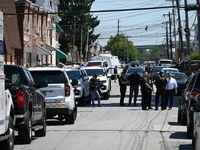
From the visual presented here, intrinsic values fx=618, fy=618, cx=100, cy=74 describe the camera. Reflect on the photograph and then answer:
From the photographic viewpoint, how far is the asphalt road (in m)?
14.5

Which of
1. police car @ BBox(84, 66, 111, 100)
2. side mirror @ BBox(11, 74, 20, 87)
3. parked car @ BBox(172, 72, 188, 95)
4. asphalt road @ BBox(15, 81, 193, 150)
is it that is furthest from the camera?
parked car @ BBox(172, 72, 188, 95)

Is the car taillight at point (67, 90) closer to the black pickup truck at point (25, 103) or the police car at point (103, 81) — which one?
the black pickup truck at point (25, 103)

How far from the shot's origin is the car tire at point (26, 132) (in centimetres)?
1419

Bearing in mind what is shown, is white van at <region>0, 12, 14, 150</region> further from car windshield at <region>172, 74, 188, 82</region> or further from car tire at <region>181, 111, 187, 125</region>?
car windshield at <region>172, 74, 188, 82</region>

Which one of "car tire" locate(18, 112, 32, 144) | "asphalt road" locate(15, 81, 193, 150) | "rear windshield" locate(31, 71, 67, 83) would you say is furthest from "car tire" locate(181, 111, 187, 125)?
"car tire" locate(18, 112, 32, 144)

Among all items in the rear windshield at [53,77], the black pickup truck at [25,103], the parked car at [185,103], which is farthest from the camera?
the rear windshield at [53,77]

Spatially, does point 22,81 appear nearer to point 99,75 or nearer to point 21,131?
point 21,131

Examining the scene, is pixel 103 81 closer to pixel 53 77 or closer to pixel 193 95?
pixel 53 77

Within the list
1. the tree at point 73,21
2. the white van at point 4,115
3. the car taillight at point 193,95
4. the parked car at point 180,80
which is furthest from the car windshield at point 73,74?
Result: the tree at point 73,21

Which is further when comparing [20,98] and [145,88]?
[145,88]

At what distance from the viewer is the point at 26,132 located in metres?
14.5

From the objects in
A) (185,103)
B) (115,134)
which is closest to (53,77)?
(115,134)

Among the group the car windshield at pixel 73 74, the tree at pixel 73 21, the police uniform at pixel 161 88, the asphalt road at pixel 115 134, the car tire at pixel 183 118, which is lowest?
the asphalt road at pixel 115 134

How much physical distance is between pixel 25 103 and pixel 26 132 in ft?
2.85
